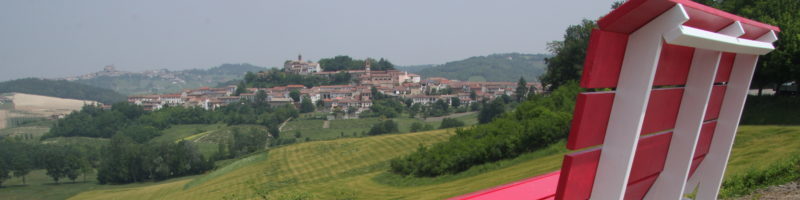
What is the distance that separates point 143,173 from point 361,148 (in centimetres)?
2440

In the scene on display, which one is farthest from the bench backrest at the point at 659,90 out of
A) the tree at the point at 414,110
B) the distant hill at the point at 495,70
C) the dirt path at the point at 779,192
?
the distant hill at the point at 495,70

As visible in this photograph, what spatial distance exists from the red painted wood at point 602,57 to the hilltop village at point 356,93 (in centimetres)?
9163

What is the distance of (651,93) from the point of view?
1.96 metres

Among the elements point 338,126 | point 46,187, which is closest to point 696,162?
point 46,187

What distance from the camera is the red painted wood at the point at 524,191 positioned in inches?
126

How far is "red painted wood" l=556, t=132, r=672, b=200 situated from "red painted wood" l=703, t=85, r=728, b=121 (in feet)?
2.17

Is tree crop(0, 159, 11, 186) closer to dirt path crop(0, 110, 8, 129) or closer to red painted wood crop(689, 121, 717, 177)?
dirt path crop(0, 110, 8, 129)

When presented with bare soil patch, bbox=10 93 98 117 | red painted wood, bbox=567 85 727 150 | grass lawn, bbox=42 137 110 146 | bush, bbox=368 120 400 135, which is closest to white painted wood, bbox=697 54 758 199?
red painted wood, bbox=567 85 727 150

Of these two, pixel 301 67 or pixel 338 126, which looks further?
pixel 301 67

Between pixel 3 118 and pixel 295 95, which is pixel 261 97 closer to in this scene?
pixel 295 95

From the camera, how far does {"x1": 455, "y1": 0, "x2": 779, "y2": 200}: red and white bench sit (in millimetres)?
1539

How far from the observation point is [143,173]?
183 feet

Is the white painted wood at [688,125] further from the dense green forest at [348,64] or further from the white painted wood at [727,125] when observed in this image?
the dense green forest at [348,64]

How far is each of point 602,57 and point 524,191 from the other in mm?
1979
